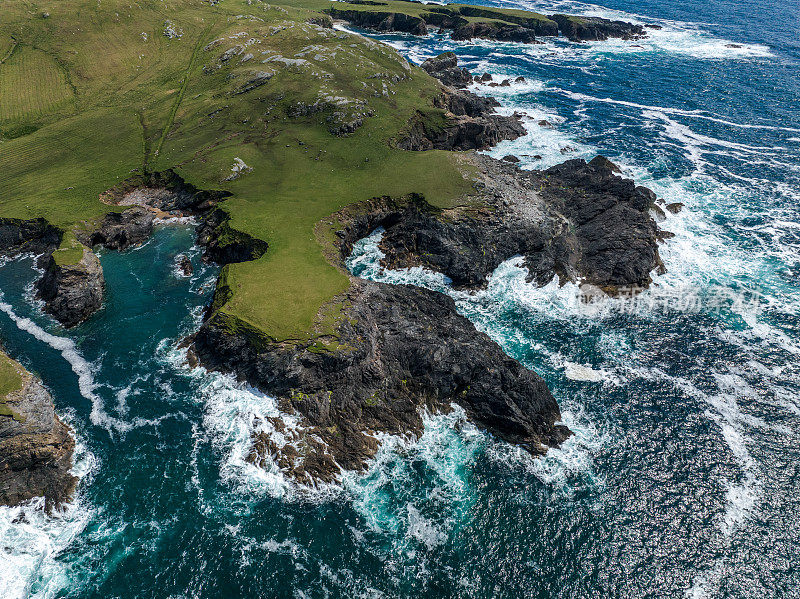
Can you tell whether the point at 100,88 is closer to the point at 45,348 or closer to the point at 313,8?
the point at 45,348

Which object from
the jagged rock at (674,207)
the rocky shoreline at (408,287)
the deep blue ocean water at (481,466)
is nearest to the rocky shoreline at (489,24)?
the rocky shoreline at (408,287)

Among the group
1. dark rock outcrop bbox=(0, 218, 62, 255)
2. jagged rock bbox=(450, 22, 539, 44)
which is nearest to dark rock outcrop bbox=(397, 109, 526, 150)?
dark rock outcrop bbox=(0, 218, 62, 255)

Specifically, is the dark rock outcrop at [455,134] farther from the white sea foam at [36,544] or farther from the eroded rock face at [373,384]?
the white sea foam at [36,544]

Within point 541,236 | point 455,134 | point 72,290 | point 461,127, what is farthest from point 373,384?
point 461,127

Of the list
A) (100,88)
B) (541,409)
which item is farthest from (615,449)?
(100,88)

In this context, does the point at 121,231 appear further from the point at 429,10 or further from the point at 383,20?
the point at 429,10

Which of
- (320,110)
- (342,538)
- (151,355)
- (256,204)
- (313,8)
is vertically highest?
(313,8)
